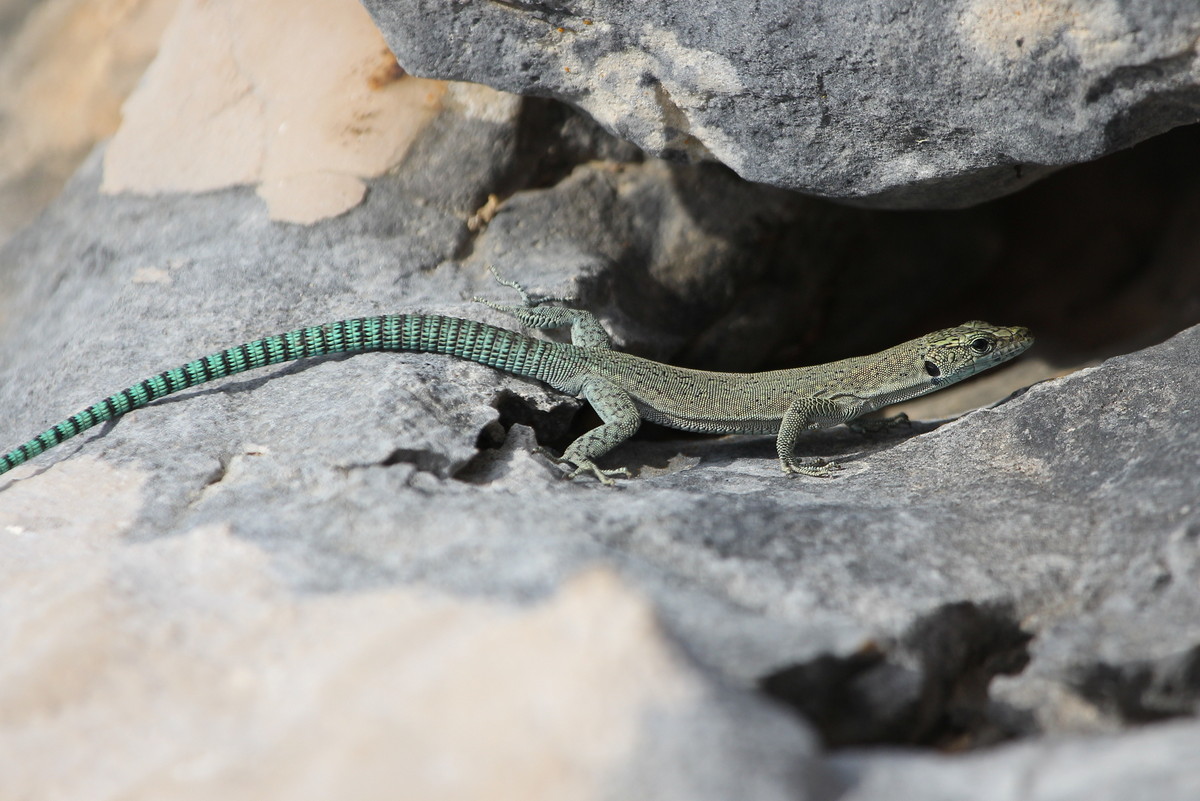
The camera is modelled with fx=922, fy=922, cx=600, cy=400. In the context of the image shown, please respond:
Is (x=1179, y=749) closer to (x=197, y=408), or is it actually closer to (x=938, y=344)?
(x=938, y=344)

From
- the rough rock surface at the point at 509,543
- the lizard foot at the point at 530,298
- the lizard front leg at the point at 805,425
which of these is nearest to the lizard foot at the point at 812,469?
the lizard front leg at the point at 805,425

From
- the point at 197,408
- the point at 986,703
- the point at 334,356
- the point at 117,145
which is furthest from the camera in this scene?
the point at 117,145

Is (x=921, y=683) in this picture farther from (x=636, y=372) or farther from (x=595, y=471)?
(x=636, y=372)

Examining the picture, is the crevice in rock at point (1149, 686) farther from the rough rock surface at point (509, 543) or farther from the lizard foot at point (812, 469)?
the lizard foot at point (812, 469)

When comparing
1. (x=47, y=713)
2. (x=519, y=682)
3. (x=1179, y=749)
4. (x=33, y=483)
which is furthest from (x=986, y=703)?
(x=33, y=483)

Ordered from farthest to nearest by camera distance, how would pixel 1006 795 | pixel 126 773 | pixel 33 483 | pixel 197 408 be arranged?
1. pixel 197 408
2. pixel 33 483
3. pixel 126 773
4. pixel 1006 795

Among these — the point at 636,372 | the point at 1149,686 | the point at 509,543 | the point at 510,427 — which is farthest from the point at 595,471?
the point at 1149,686

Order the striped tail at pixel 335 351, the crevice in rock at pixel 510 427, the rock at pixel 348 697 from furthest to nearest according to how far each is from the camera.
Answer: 1. the striped tail at pixel 335 351
2. the crevice in rock at pixel 510 427
3. the rock at pixel 348 697
